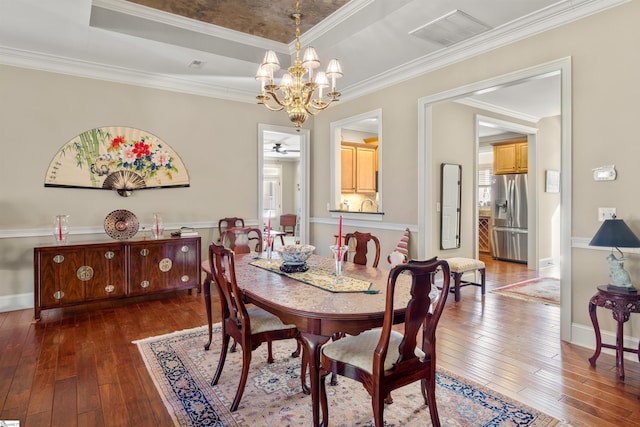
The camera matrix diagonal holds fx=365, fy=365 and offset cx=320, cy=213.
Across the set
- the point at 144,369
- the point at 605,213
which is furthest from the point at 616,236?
the point at 144,369

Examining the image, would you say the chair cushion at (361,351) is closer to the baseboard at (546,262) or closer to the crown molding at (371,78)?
the crown molding at (371,78)

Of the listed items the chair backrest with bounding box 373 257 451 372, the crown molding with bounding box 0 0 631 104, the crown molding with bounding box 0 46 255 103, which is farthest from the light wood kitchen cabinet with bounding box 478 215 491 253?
the chair backrest with bounding box 373 257 451 372

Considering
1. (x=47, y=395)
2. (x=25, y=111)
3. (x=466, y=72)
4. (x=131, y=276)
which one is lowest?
(x=47, y=395)

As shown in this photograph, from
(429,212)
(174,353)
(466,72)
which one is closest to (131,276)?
(174,353)

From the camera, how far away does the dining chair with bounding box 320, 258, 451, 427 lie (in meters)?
1.61

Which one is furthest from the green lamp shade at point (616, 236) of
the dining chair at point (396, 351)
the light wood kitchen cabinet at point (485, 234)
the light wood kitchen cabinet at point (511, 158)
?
the light wood kitchen cabinet at point (485, 234)

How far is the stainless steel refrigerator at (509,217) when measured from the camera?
702 cm

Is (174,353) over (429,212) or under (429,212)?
under

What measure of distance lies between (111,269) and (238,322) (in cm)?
252

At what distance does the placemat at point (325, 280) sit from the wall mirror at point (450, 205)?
9.69 feet

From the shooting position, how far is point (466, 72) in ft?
12.6

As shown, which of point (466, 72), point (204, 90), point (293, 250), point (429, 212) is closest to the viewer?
point (293, 250)

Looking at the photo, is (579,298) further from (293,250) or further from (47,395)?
(47,395)

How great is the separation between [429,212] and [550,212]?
12.7ft
